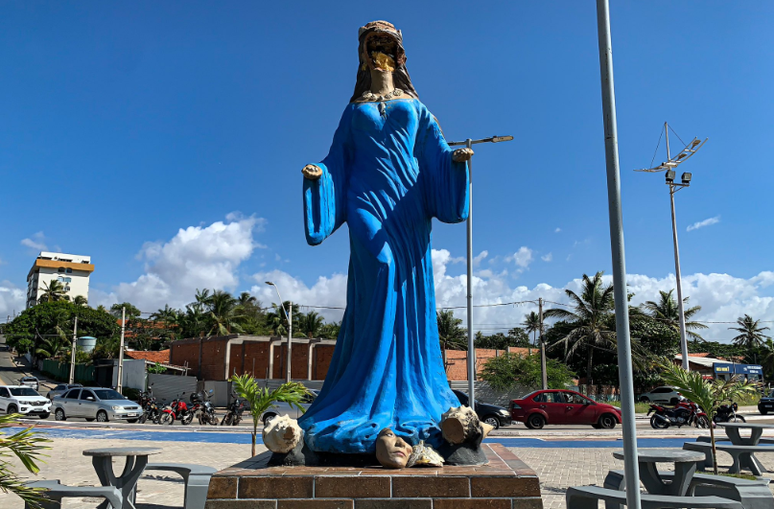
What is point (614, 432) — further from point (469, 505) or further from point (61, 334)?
point (61, 334)

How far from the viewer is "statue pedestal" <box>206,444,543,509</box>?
148 inches

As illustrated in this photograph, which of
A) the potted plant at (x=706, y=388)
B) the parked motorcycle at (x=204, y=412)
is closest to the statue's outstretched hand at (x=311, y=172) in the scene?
the potted plant at (x=706, y=388)

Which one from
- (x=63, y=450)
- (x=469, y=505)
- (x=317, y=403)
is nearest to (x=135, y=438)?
(x=63, y=450)

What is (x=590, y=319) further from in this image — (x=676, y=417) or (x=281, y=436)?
(x=281, y=436)

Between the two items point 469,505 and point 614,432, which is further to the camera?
point 614,432

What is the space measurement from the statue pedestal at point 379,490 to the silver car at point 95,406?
18.3m

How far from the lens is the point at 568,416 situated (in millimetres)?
18344

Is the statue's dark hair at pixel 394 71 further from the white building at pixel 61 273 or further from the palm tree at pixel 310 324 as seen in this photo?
the white building at pixel 61 273

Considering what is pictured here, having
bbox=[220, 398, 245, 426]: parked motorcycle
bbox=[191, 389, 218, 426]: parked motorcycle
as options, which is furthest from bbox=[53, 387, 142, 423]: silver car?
bbox=[220, 398, 245, 426]: parked motorcycle

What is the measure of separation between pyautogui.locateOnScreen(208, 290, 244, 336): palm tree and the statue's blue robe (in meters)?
38.1

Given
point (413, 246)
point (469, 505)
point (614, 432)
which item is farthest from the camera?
point (614, 432)

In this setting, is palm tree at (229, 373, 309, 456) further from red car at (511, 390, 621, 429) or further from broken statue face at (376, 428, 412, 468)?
red car at (511, 390, 621, 429)

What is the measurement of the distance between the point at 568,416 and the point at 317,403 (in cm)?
1512

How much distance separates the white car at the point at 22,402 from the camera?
71.3ft
